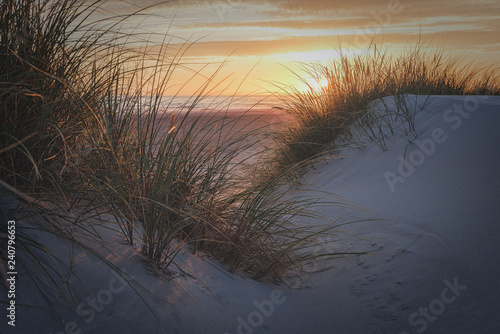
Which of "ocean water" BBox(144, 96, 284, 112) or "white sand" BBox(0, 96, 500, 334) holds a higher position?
"ocean water" BBox(144, 96, 284, 112)

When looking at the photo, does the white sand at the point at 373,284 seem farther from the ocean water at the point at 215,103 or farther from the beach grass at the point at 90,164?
the ocean water at the point at 215,103

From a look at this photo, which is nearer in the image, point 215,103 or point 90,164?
point 90,164

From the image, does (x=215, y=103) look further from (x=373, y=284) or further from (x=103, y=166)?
(x=373, y=284)

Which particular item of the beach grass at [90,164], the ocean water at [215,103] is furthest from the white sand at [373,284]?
the ocean water at [215,103]

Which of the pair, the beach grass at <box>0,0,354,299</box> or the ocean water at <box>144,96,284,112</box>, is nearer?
the beach grass at <box>0,0,354,299</box>

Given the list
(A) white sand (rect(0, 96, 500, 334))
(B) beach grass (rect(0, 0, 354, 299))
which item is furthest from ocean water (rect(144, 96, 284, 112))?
(A) white sand (rect(0, 96, 500, 334))

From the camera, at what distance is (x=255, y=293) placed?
154cm

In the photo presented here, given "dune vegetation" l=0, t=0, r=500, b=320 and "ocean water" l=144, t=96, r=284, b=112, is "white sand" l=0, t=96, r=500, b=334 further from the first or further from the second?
"ocean water" l=144, t=96, r=284, b=112

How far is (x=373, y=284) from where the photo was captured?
1.66 meters

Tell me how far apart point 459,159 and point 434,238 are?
82 cm

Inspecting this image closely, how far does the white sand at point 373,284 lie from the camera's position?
1.19 m

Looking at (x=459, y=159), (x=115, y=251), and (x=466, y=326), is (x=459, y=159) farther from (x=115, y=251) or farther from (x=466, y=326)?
(x=115, y=251)

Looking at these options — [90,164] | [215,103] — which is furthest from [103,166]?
[215,103]

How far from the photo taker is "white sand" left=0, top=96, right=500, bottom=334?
46.7 inches
